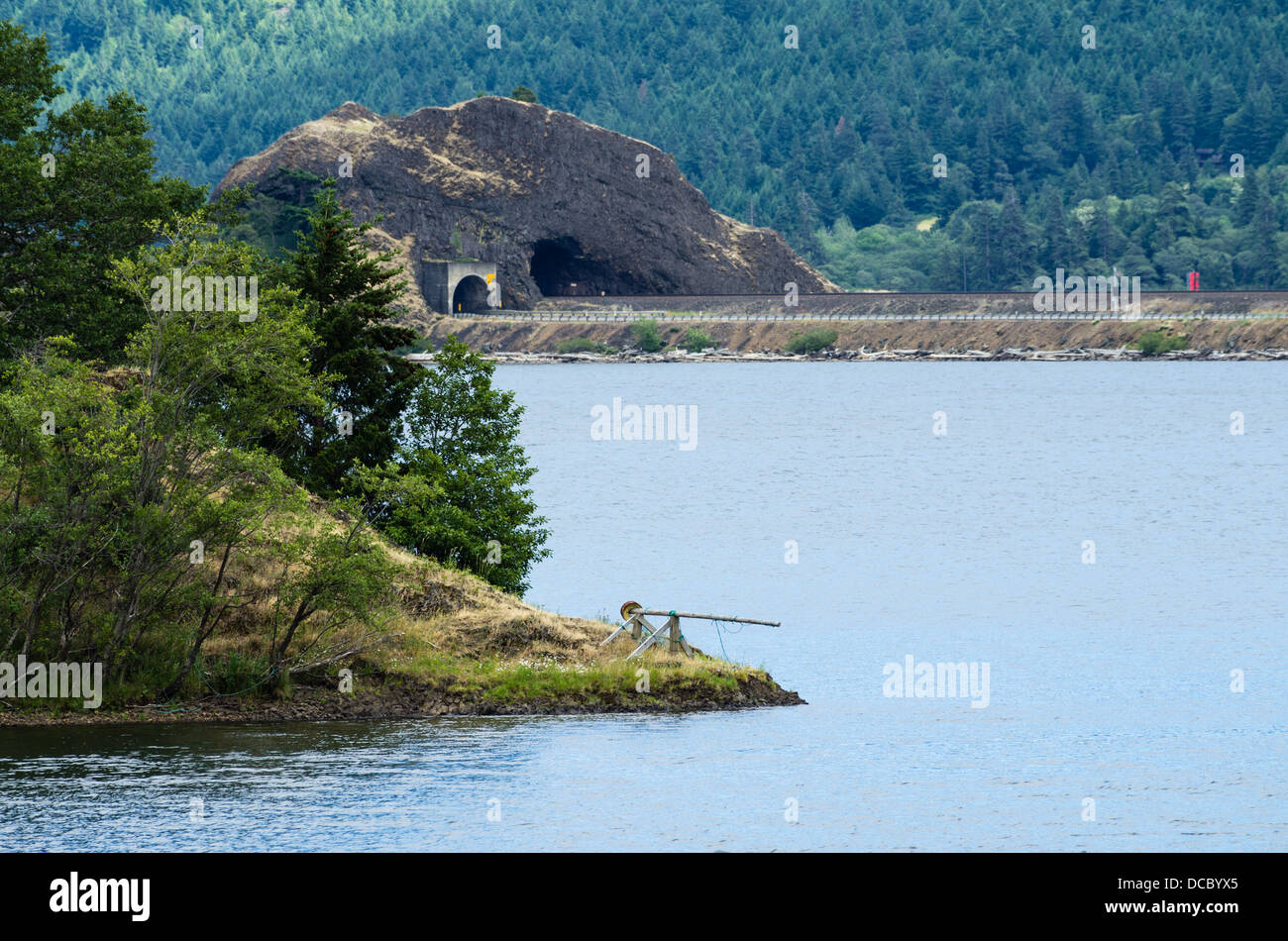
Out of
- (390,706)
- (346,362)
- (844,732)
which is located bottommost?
(844,732)

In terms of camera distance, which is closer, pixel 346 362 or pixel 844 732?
pixel 844 732

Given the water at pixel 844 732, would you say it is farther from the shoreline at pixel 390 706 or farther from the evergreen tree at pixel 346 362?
the evergreen tree at pixel 346 362

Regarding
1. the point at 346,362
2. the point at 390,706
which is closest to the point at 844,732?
the point at 390,706

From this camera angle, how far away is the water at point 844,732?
31766 mm

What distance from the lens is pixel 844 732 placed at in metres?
40.1

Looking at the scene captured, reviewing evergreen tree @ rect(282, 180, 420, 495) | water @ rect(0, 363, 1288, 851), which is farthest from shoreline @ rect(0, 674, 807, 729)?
evergreen tree @ rect(282, 180, 420, 495)

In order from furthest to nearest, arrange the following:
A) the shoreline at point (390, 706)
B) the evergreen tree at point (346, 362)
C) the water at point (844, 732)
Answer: the evergreen tree at point (346, 362), the shoreline at point (390, 706), the water at point (844, 732)

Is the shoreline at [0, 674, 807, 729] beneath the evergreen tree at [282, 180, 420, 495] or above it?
beneath

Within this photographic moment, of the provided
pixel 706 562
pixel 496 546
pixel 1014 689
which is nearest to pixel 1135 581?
pixel 706 562

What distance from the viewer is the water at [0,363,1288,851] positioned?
3177cm

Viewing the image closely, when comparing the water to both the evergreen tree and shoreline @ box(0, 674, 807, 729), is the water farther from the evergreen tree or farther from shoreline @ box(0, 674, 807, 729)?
the evergreen tree

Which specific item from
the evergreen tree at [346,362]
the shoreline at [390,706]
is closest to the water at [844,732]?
the shoreline at [390,706]

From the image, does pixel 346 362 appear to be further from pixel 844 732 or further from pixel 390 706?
pixel 844 732

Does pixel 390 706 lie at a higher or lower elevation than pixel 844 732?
higher
